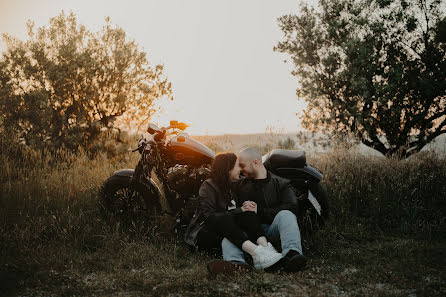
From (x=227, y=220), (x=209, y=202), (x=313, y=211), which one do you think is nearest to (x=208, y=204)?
(x=209, y=202)

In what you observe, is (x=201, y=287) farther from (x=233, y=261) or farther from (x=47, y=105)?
(x=47, y=105)

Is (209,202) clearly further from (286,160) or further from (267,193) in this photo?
(286,160)

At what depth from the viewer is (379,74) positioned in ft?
34.6

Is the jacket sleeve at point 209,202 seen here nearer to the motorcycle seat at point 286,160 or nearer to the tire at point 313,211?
the motorcycle seat at point 286,160

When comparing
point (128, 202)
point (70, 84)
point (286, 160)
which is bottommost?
point (128, 202)

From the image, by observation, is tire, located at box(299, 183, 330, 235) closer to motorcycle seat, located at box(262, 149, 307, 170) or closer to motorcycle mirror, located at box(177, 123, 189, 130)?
motorcycle seat, located at box(262, 149, 307, 170)

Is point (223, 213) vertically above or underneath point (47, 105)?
underneath

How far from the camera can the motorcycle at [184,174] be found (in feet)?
17.1

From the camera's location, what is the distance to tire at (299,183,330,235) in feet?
17.3

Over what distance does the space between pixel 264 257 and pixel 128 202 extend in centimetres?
232

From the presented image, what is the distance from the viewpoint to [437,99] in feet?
35.0

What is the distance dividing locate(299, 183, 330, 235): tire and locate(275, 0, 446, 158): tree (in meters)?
5.42

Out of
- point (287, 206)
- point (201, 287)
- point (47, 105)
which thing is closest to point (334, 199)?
point (287, 206)

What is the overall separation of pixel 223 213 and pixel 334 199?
2564mm
